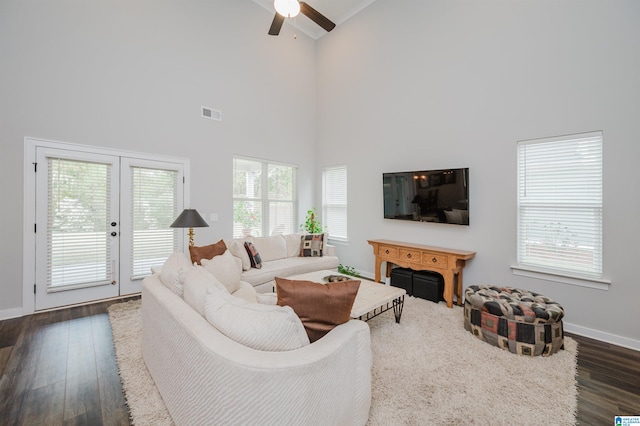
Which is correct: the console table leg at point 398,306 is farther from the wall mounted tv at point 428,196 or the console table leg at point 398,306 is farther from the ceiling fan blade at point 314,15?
the ceiling fan blade at point 314,15

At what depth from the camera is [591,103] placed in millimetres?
2928

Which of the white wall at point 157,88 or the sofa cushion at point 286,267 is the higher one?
the white wall at point 157,88

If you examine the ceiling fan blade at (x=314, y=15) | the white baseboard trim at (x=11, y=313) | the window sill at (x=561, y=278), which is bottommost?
the white baseboard trim at (x=11, y=313)

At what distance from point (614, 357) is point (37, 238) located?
639 centimetres

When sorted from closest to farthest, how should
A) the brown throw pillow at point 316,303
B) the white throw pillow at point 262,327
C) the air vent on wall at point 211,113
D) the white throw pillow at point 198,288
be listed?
1. the white throw pillow at point 262,327
2. the brown throw pillow at point 316,303
3. the white throw pillow at point 198,288
4. the air vent on wall at point 211,113

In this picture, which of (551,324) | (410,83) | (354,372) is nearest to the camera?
(354,372)

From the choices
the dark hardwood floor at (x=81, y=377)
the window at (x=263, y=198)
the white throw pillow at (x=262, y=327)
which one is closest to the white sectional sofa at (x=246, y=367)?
the white throw pillow at (x=262, y=327)

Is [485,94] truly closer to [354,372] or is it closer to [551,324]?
[551,324]

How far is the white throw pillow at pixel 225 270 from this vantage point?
264 centimetres

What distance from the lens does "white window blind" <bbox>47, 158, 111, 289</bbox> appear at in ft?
11.2

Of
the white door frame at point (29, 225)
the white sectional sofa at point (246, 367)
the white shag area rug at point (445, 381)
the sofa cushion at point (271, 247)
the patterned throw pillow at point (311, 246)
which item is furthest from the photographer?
the patterned throw pillow at point (311, 246)

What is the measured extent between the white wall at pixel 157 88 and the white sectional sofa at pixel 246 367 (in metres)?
3.12

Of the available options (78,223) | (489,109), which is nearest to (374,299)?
(489,109)

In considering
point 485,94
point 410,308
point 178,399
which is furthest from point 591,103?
point 178,399
